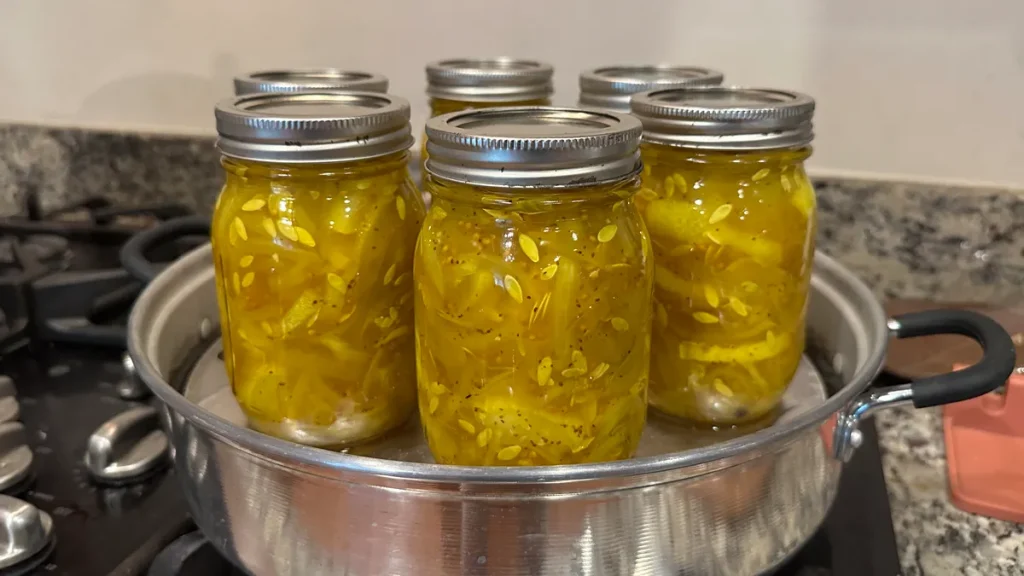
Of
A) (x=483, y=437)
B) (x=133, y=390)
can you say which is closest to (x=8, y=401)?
(x=133, y=390)

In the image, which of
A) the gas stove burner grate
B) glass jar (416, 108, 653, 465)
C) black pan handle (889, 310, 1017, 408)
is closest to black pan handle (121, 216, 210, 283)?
the gas stove burner grate

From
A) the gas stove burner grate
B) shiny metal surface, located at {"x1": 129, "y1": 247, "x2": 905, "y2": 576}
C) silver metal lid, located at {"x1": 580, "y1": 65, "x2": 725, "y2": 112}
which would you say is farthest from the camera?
the gas stove burner grate

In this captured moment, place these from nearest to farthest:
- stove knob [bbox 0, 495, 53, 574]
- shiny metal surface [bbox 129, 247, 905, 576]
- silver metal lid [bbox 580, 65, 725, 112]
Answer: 1. shiny metal surface [bbox 129, 247, 905, 576]
2. stove knob [bbox 0, 495, 53, 574]
3. silver metal lid [bbox 580, 65, 725, 112]

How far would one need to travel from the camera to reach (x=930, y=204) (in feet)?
2.49

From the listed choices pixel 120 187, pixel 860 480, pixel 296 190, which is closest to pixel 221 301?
pixel 296 190

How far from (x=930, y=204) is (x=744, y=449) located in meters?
0.50

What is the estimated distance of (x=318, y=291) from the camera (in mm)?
445

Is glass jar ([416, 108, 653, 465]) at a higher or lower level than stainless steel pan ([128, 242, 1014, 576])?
higher

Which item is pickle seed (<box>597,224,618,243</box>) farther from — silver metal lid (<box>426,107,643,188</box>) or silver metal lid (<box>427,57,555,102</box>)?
silver metal lid (<box>427,57,555,102</box>)

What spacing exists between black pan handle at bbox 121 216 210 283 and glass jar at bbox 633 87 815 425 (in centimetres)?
39

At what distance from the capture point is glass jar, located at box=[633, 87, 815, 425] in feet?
1.48

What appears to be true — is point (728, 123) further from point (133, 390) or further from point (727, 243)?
point (133, 390)

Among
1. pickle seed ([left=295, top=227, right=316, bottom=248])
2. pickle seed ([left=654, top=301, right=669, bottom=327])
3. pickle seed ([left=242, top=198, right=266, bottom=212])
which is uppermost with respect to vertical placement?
pickle seed ([left=242, top=198, right=266, bottom=212])

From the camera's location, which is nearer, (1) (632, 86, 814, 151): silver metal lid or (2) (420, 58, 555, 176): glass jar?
(1) (632, 86, 814, 151): silver metal lid
